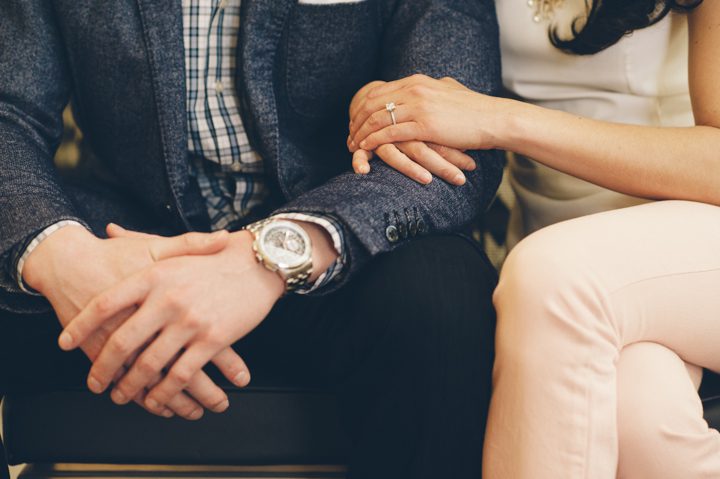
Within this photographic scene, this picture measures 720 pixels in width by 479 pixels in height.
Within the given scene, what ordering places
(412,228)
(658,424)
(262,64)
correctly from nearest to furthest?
1. (658,424)
2. (412,228)
3. (262,64)

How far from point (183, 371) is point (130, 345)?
0.06m

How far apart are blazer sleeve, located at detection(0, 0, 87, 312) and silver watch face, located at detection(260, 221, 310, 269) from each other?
0.23 m

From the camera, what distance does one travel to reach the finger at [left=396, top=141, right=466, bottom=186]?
772 millimetres

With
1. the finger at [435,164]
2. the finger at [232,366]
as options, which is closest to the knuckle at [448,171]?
the finger at [435,164]

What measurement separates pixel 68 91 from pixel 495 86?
0.58 meters

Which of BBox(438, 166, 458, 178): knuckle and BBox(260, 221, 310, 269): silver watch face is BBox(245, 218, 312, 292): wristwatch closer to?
BBox(260, 221, 310, 269): silver watch face

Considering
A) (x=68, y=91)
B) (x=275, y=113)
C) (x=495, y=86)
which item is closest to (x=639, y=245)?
(x=495, y=86)

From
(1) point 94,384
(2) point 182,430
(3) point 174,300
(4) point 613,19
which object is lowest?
(2) point 182,430

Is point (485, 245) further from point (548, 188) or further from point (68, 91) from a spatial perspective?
point (68, 91)

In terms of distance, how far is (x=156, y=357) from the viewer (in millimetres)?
647

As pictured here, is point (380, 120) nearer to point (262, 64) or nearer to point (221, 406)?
point (262, 64)

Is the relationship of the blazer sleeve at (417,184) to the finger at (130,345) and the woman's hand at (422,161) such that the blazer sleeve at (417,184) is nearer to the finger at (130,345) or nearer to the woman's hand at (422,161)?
the woman's hand at (422,161)

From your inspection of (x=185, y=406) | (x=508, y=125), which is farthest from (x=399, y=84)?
(x=185, y=406)

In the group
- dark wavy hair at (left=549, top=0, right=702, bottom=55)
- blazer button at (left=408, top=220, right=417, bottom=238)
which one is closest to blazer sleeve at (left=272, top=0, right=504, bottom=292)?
blazer button at (left=408, top=220, right=417, bottom=238)
